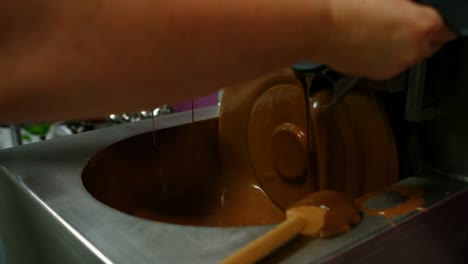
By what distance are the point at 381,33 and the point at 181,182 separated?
46cm

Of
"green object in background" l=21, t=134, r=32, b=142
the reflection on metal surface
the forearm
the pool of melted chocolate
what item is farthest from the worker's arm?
"green object in background" l=21, t=134, r=32, b=142

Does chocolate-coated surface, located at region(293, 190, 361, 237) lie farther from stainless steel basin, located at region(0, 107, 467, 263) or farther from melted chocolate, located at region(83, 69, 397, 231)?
melted chocolate, located at region(83, 69, 397, 231)

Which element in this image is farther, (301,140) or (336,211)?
(301,140)

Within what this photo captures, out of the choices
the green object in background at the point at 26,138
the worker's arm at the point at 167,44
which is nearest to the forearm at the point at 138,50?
the worker's arm at the point at 167,44

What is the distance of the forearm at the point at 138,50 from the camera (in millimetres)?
282

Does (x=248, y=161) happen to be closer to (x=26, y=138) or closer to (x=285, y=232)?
(x=285, y=232)

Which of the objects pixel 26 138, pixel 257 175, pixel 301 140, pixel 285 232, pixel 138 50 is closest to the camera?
pixel 138 50

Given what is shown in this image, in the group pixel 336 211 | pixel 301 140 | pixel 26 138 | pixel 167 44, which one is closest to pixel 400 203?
pixel 336 211

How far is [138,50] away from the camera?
0.29 metres

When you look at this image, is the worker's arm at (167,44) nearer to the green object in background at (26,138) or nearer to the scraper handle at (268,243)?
the scraper handle at (268,243)

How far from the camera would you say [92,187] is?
604mm

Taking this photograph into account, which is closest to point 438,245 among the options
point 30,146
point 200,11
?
point 200,11

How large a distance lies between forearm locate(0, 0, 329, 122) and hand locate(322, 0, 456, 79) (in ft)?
0.05

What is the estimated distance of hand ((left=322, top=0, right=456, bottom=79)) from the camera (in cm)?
33
